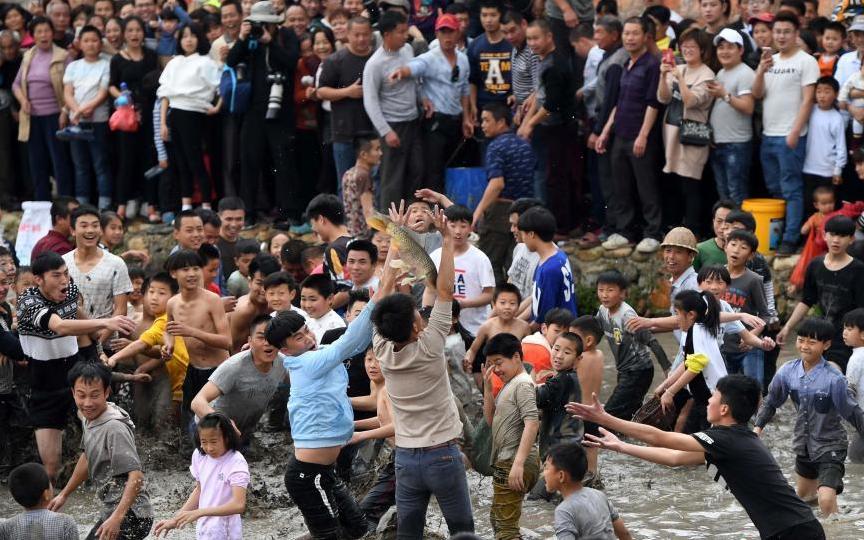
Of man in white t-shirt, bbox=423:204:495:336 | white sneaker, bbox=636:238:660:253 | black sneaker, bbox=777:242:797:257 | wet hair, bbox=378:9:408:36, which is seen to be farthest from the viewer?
wet hair, bbox=378:9:408:36

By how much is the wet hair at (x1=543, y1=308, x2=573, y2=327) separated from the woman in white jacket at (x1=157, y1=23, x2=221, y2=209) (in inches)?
254

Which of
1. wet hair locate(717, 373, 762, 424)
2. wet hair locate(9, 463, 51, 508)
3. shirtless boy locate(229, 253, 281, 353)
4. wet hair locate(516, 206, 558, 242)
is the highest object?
wet hair locate(717, 373, 762, 424)

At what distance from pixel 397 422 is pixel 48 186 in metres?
10.5

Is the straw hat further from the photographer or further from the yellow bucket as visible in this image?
the photographer

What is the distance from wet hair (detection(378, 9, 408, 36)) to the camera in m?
13.0

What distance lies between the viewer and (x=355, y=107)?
1363cm

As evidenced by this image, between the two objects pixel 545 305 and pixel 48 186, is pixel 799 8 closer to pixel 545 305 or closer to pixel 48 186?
pixel 545 305

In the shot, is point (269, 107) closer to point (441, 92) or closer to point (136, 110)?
point (441, 92)

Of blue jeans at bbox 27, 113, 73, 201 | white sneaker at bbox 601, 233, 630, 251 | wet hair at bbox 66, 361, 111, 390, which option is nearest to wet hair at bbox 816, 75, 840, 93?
white sneaker at bbox 601, 233, 630, 251

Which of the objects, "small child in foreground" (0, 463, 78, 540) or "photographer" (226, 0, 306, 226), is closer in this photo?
"small child in foreground" (0, 463, 78, 540)

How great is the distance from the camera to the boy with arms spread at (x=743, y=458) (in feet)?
21.4

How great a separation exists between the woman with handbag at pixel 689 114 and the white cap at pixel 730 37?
0.38 feet

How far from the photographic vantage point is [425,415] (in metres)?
7.15

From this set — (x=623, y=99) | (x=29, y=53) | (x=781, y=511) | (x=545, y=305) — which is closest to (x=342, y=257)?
(x=545, y=305)
